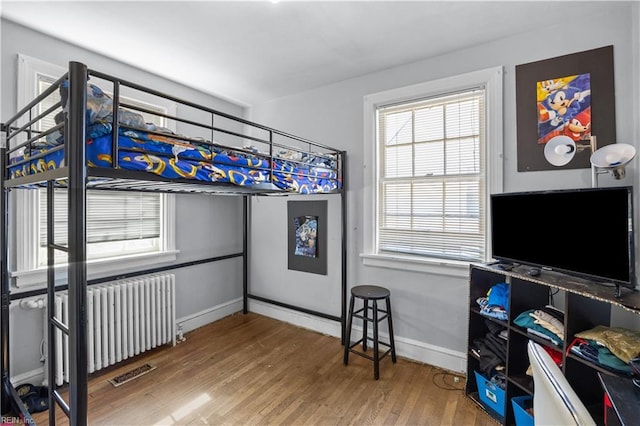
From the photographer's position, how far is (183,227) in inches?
126

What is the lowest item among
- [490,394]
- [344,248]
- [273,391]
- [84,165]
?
[273,391]

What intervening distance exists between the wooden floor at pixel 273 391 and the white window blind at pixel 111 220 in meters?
1.00

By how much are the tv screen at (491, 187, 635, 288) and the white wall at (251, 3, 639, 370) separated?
343mm

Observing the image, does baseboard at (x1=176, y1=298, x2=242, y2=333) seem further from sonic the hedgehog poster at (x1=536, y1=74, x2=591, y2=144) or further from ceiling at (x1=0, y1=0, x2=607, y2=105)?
sonic the hedgehog poster at (x1=536, y1=74, x2=591, y2=144)

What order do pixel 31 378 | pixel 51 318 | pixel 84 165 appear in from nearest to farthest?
1. pixel 84 165
2. pixel 51 318
3. pixel 31 378

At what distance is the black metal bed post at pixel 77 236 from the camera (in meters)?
1.19

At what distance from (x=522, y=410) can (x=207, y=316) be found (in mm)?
2944

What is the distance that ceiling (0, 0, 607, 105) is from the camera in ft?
6.30

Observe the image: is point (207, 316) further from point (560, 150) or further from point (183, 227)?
point (560, 150)

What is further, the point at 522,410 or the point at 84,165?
the point at 522,410

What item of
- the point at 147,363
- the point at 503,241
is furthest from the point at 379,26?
the point at 147,363

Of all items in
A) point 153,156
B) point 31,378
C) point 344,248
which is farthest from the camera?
point 344,248

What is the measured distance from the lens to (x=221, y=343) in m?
2.96

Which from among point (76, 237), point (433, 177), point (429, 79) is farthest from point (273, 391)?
point (429, 79)
